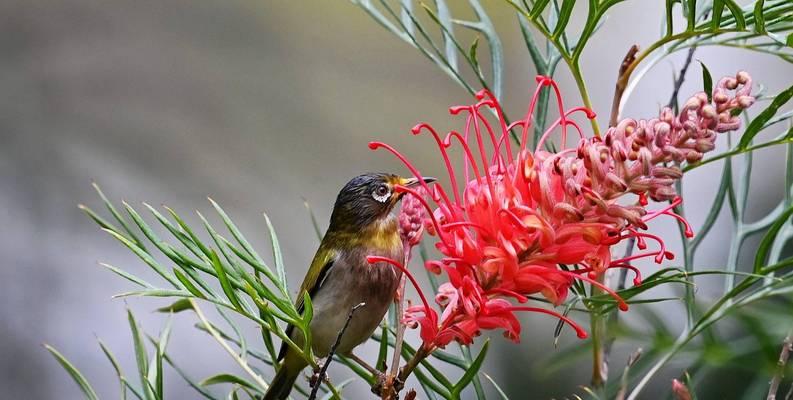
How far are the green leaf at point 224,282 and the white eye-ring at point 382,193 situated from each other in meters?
0.64

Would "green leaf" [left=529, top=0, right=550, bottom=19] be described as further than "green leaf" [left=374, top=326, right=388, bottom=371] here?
No

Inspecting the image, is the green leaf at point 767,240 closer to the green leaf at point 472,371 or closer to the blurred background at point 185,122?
the green leaf at point 472,371

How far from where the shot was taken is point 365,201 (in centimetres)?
138

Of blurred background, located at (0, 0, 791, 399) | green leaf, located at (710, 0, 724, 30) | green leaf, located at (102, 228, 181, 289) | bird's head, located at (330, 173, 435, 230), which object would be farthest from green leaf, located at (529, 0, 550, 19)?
blurred background, located at (0, 0, 791, 399)

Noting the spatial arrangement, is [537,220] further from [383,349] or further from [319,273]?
[319,273]

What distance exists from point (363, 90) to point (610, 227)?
263 centimetres

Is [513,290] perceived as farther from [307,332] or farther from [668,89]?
[668,89]

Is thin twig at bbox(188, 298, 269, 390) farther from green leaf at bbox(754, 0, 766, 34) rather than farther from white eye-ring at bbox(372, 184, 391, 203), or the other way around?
green leaf at bbox(754, 0, 766, 34)

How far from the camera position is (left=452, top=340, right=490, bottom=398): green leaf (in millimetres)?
706

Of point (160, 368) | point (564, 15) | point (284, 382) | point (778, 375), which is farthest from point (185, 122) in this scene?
point (778, 375)

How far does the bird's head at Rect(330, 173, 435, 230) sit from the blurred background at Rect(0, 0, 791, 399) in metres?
1.10

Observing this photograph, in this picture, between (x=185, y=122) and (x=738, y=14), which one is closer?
(x=738, y=14)

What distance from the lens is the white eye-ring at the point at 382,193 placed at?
137cm

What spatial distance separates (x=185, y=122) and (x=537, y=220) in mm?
2456
